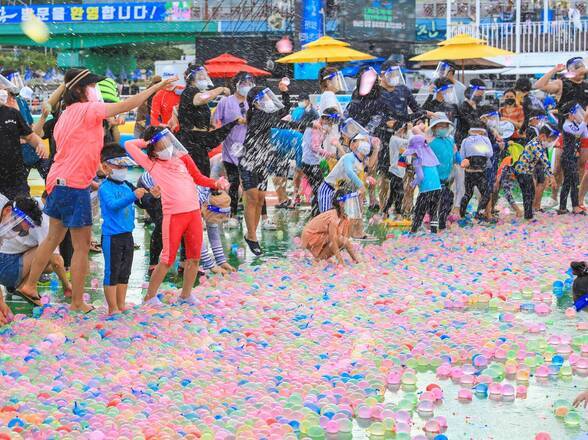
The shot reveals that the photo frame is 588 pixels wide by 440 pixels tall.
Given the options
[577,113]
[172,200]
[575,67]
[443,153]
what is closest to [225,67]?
[575,67]

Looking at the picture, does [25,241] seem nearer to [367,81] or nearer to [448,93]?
[367,81]

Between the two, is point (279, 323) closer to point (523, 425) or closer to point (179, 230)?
point (179, 230)

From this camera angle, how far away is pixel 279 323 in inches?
300

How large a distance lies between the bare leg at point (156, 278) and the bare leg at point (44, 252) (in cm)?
79

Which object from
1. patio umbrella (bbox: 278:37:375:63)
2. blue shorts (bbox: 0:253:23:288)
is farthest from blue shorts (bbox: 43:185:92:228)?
patio umbrella (bbox: 278:37:375:63)

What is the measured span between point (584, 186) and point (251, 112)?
18.1 feet

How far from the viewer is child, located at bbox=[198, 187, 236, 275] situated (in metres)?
9.39

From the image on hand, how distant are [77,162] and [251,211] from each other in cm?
342

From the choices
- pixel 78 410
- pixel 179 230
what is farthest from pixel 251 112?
pixel 78 410

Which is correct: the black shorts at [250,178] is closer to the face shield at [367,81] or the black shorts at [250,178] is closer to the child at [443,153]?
the face shield at [367,81]

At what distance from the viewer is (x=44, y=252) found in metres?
7.87

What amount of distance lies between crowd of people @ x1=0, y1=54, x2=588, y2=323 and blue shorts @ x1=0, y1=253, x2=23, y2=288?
0.6 inches

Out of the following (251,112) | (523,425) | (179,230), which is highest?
(251,112)

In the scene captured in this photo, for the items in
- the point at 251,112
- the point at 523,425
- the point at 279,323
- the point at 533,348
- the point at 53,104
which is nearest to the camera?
the point at 523,425
